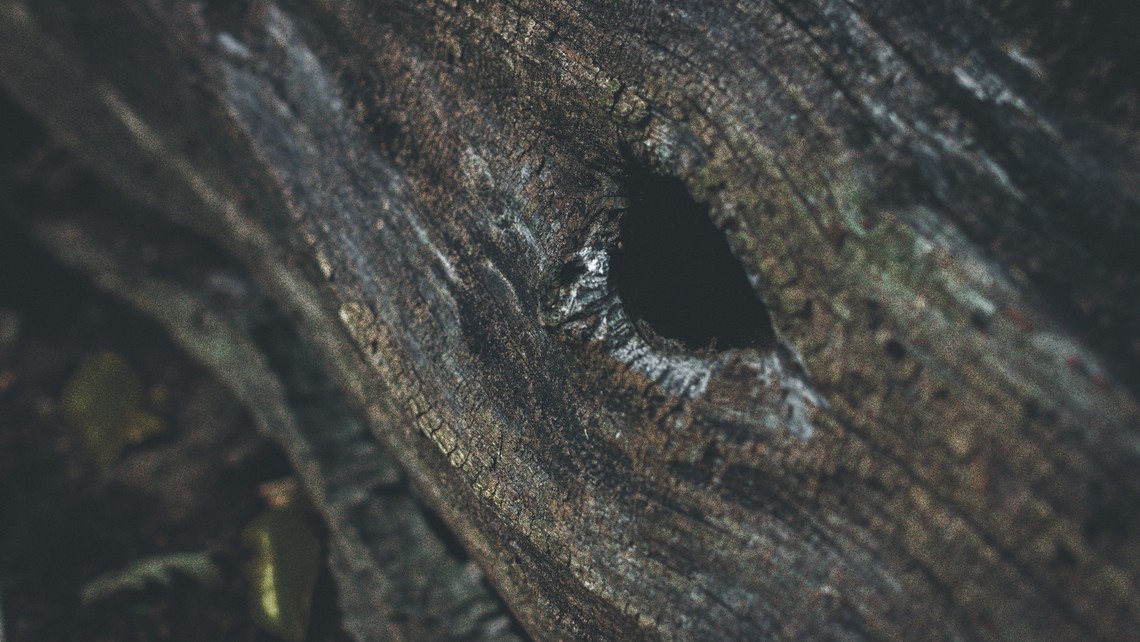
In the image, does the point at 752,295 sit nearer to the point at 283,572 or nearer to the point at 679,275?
the point at 679,275

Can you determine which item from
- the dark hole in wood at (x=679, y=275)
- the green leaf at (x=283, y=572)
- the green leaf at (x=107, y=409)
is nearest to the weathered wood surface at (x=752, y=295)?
the dark hole in wood at (x=679, y=275)

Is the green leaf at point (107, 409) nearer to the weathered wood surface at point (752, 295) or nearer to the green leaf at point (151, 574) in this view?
the green leaf at point (151, 574)

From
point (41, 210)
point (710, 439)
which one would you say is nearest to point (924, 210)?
point (710, 439)

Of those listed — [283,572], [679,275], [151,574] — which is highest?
[679,275]

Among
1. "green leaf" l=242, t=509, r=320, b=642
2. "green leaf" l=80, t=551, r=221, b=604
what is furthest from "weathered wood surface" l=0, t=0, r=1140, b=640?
"green leaf" l=80, t=551, r=221, b=604

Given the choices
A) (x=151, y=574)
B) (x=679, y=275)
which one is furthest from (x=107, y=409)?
(x=679, y=275)

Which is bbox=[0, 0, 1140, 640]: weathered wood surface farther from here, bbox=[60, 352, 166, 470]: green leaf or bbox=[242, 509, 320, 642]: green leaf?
bbox=[60, 352, 166, 470]: green leaf
